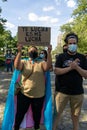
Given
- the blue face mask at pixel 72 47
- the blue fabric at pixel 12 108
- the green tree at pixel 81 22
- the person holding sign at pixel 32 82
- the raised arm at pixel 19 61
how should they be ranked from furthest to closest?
1. the green tree at pixel 81 22
2. the blue fabric at pixel 12 108
3. the person holding sign at pixel 32 82
4. the raised arm at pixel 19 61
5. the blue face mask at pixel 72 47

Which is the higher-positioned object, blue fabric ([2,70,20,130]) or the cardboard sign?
the cardboard sign

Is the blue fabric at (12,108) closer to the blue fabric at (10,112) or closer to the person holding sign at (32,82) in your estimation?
the blue fabric at (10,112)

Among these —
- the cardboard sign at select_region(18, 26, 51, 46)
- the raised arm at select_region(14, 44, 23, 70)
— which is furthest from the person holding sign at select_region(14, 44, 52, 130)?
the cardboard sign at select_region(18, 26, 51, 46)

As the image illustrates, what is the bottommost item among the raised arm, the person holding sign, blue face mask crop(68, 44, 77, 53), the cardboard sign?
the person holding sign

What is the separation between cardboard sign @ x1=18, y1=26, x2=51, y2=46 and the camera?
235 inches

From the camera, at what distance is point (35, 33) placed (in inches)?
239

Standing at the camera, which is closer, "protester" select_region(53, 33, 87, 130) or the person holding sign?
"protester" select_region(53, 33, 87, 130)

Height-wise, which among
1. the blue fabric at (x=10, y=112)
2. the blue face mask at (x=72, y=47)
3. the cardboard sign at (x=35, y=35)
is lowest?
the blue fabric at (x=10, y=112)

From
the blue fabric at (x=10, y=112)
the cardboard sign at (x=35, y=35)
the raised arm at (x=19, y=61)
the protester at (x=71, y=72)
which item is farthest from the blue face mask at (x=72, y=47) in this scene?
the blue fabric at (x=10, y=112)

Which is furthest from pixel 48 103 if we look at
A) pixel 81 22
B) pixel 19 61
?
pixel 81 22

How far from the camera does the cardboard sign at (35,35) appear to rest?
598 cm

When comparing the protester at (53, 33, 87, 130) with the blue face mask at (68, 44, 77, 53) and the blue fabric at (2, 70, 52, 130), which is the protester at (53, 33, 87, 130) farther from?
the blue fabric at (2, 70, 52, 130)

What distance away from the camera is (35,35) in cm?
607

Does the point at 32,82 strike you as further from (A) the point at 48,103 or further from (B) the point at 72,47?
(B) the point at 72,47
